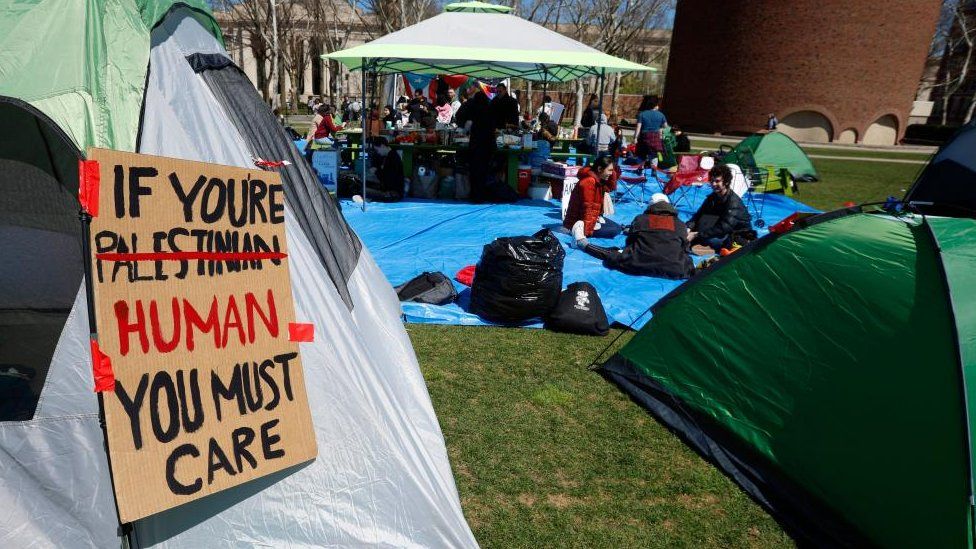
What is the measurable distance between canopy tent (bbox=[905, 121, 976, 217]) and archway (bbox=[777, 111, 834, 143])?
2374 cm

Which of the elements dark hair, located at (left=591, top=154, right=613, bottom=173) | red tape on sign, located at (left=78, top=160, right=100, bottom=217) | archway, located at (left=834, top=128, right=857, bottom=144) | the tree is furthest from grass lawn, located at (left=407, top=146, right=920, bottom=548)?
archway, located at (left=834, top=128, right=857, bottom=144)

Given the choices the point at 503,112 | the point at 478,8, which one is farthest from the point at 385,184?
the point at 478,8

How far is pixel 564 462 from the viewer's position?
3594 mm

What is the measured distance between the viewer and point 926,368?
2.87 metres

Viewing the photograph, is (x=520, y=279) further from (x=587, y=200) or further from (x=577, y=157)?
(x=577, y=157)

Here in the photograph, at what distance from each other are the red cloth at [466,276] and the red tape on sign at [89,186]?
15.5 ft

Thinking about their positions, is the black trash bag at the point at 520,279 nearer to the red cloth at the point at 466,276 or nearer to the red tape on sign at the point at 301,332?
the red cloth at the point at 466,276

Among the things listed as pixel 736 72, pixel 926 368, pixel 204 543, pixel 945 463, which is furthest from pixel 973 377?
pixel 736 72

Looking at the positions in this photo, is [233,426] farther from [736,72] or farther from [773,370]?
[736,72]

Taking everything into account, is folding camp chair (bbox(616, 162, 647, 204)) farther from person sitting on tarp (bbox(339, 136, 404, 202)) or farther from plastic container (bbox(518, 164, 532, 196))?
person sitting on tarp (bbox(339, 136, 404, 202))

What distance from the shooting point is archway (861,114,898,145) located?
29875mm

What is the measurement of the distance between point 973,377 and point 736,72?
30.3 metres

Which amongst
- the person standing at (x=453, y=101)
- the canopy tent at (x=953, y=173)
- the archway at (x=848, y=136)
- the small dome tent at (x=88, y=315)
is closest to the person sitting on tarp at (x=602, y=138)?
the person standing at (x=453, y=101)

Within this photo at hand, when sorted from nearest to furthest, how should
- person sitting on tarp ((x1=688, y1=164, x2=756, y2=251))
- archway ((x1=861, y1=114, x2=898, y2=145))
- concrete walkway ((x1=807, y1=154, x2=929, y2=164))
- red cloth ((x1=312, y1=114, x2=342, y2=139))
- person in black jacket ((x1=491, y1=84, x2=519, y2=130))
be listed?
person sitting on tarp ((x1=688, y1=164, x2=756, y2=251)) → person in black jacket ((x1=491, y1=84, x2=519, y2=130)) → red cloth ((x1=312, y1=114, x2=342, y2=139)) → concrete walkway ((x1=807, y1=154, x2=929, y2=164)) → archway ((x1=861, y1=114, x2=898, y2=145))
